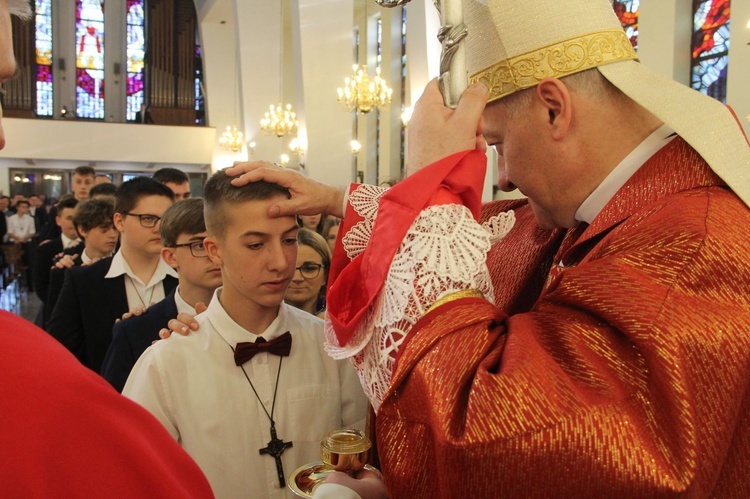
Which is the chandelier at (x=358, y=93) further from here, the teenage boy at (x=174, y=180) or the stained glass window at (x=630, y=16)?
the teenage boy at (x=174, y=180)

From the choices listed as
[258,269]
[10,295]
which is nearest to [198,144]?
[10,295]

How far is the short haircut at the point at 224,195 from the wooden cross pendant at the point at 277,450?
0.57 metres

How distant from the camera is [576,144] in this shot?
4.35 feet

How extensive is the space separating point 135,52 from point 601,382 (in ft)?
76.6

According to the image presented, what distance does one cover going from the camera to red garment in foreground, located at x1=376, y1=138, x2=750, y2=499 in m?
0.90

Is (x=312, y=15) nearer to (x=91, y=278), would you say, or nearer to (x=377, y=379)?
(x=91, y=278)

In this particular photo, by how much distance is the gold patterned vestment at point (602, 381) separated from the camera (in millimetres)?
902

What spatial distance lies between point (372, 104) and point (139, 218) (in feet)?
27.4

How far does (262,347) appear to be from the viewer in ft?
5.76

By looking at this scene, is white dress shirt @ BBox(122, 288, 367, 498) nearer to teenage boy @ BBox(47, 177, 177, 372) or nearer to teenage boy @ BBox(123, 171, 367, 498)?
teenage boy @ BBox(123, 171, 367, 498)

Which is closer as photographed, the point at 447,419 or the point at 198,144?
the point at 447,419

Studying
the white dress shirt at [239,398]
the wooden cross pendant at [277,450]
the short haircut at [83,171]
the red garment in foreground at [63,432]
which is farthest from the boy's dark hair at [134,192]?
the short haircut at [83,171]

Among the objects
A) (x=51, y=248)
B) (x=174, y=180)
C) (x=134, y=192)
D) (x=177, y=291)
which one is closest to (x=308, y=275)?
(x=177, y=291)

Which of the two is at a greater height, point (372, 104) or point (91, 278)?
point (372, 104)
